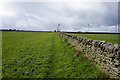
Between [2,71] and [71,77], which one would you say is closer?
[71,77]

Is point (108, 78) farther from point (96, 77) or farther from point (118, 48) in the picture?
point (118, 48)

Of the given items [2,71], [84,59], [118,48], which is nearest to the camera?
[118,48]

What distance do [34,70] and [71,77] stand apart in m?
2.37

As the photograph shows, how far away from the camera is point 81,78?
392cm

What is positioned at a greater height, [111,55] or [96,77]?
[111,55]

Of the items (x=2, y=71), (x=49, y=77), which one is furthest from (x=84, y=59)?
(x=2, y=71)

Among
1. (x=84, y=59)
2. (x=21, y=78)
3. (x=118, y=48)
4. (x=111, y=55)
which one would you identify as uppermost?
(x=118, y=48)

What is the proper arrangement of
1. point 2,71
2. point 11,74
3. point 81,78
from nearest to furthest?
point 81,78, point 11,74, point 2,71

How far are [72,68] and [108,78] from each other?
199 cm

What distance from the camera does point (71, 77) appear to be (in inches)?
159

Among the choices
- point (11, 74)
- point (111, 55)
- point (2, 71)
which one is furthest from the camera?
point (2, 71)

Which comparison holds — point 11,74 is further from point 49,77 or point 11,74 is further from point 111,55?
point 111,55

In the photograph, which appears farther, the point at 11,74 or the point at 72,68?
the point at 72,68

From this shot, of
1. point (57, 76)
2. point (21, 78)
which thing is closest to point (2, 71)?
point (21, 78)
